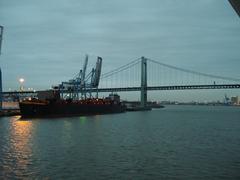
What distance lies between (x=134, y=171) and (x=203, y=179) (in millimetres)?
3543

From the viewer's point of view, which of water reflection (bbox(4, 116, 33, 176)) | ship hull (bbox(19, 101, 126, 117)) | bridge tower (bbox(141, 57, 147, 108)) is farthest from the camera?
bridge tower (bbox(141, 57, 147, 108))

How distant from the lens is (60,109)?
7481 centimetres

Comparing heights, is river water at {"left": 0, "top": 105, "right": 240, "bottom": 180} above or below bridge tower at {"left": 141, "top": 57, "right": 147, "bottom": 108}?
below

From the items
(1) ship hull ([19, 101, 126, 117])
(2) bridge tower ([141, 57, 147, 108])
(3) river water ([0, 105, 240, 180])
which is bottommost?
(3) river water ([0, 105, 240, 180])

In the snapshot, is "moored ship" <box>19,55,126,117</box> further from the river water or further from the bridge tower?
the river water

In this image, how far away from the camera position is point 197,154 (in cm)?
2505

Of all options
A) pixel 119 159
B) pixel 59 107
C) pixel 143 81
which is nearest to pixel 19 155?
pixel 119 159

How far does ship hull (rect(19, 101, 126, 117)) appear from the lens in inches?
2692

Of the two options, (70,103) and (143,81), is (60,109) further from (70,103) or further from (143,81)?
(143,81)

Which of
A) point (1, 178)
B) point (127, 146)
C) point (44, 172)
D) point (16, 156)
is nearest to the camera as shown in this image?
point (1, 178)

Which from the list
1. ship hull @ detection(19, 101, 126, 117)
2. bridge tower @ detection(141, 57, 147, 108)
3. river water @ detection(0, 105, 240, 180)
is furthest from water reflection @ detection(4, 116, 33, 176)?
bridge tower @ detection(141, 57, 147, 108)

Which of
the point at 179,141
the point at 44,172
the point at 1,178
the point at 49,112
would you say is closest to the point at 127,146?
the point at 179,141

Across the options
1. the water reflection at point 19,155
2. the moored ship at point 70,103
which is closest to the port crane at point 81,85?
the moored ship at point 70,103

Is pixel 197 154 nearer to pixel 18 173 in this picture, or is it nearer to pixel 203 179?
pixel 203 179
